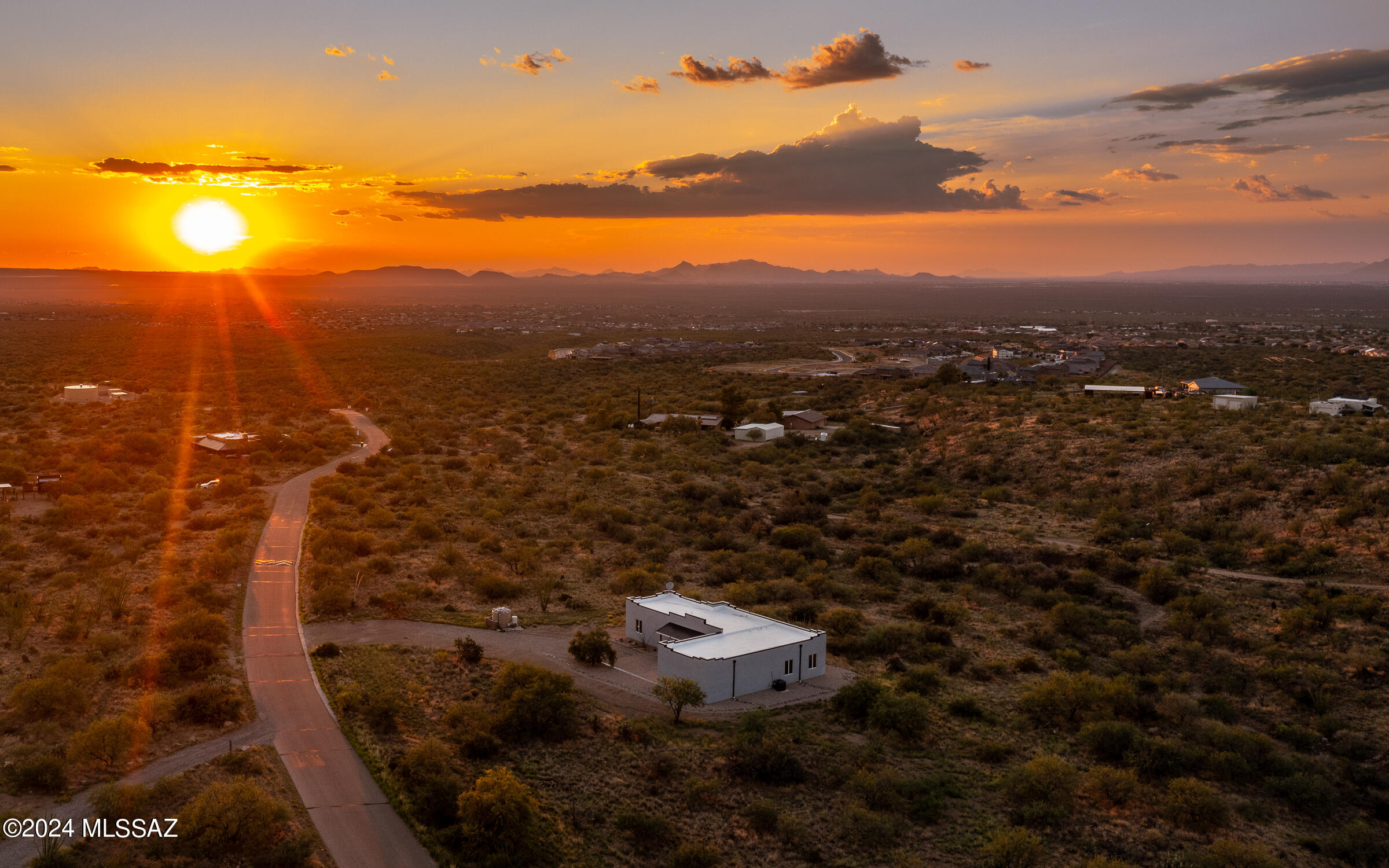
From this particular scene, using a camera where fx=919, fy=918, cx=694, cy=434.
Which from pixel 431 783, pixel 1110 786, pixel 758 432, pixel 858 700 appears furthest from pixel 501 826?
pixel 758 432

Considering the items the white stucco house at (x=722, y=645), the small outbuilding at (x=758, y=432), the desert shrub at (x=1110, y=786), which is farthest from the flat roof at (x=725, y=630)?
the small outbuilding at (x=758, y=432)

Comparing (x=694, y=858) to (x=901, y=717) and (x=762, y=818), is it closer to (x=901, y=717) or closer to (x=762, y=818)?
(x=762, y=818)

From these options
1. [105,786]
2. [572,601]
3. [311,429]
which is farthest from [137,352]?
[105,786]

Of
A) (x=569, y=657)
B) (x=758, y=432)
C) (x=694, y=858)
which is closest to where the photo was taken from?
(x=694, y=858)

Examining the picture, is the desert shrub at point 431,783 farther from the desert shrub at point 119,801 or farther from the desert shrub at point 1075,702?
the desert shrub at point 1075,702

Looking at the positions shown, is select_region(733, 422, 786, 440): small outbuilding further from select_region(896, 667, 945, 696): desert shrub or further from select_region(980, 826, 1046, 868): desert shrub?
select_region(980, 826, 1046, 868): desert shrub

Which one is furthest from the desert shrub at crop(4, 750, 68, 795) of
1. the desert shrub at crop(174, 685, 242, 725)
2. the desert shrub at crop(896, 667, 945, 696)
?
the desert shrub at crop(896, 667, 945, 696)

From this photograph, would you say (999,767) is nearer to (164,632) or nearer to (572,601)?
(572,601)
